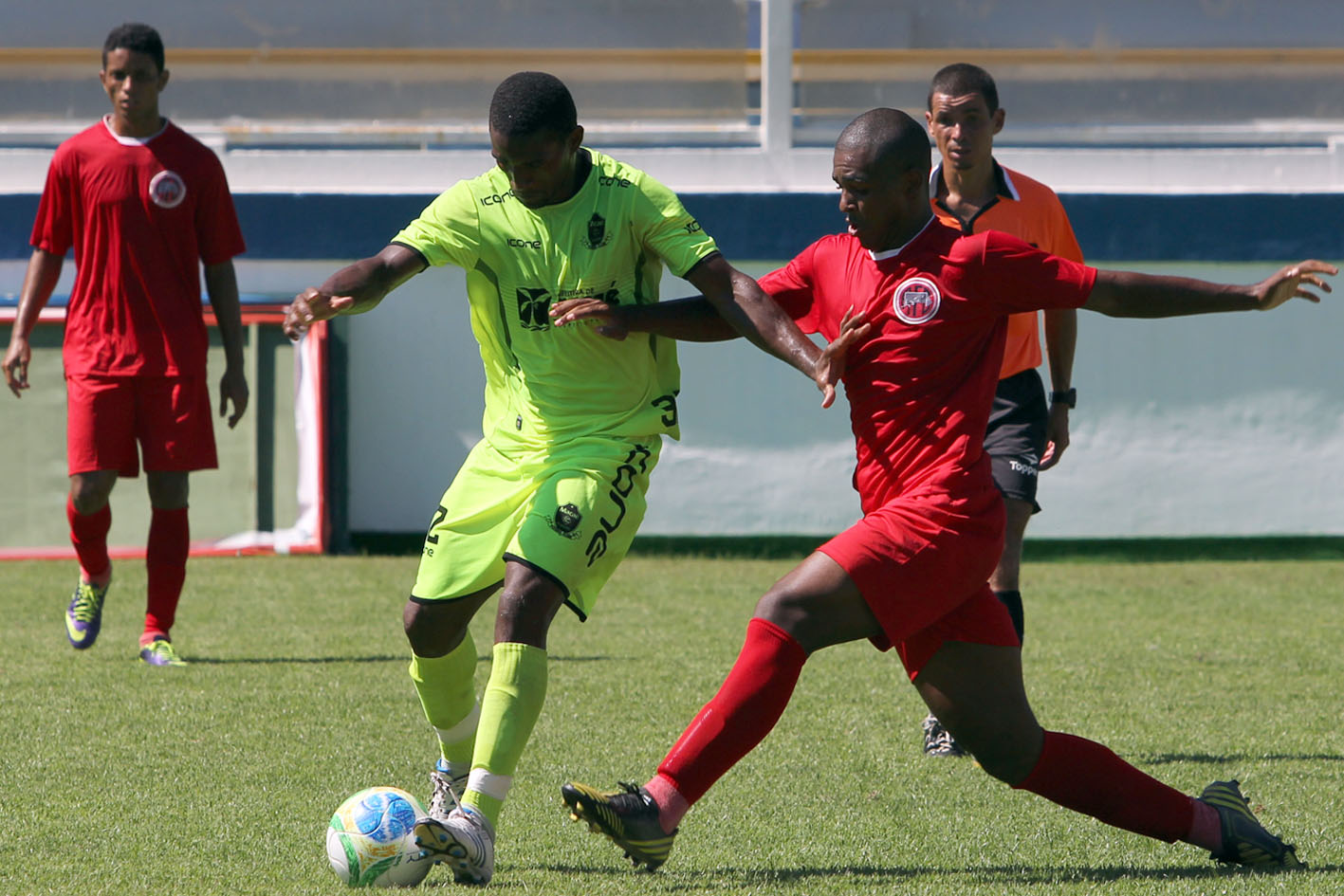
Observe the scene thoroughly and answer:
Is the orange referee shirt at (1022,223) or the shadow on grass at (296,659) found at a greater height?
the orange referee shirt at (1022,223)

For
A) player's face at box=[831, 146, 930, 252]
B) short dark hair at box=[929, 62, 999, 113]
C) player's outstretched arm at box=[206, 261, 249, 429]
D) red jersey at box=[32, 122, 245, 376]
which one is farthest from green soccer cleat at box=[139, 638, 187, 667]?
player's face at box=[831, 146, 930, 252]

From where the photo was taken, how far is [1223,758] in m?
5.36

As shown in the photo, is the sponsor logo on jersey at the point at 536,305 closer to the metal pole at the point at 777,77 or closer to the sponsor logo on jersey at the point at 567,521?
the sponsor logo on jersey at the point at 567,521

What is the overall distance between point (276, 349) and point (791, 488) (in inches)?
146

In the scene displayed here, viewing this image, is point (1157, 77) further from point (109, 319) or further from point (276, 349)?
point (109, 319)

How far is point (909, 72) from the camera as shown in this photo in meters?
13.4

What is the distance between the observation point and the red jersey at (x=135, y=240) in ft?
22.9

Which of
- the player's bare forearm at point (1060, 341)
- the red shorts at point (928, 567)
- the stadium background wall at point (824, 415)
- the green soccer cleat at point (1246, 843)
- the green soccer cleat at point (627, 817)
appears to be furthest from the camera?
the stadium background wall at point (824, 415)

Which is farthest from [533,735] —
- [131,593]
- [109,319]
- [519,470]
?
[131,593]

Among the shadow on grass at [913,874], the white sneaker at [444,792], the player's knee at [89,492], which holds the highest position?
the player's knee at [89,492]

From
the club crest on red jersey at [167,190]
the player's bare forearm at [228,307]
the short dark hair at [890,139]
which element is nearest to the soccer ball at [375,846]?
the short dark hair at [890,139]

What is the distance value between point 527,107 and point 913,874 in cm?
211

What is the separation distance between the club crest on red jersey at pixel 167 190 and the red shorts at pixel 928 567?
13.9 ft

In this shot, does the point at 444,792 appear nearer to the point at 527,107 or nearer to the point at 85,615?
the point at 527,107
